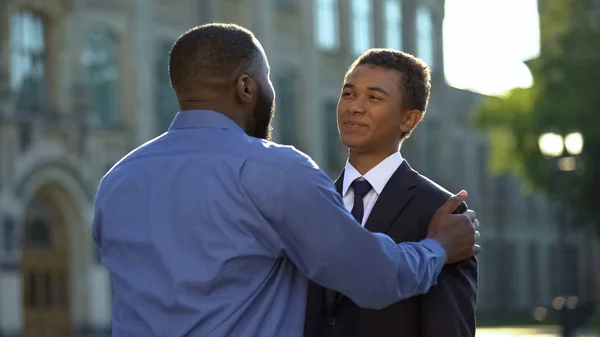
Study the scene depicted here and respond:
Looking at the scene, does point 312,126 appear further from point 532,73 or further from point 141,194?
point 141,194

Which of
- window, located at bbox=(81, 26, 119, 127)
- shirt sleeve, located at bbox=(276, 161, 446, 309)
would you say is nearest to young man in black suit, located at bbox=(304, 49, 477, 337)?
shirt sleeve, located at bbox=(276, 161, 446, 309)

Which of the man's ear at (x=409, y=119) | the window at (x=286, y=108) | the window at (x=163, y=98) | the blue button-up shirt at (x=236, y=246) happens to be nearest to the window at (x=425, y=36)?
the window at (x=286, y=108)

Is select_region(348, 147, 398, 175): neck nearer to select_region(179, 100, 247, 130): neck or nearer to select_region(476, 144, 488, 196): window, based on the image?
select_region(179, 100, 247, 130): neck

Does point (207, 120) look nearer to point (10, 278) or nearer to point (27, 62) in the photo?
point (10, 278)

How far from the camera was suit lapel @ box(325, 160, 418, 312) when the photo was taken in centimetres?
448

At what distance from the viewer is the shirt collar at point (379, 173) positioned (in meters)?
4.74

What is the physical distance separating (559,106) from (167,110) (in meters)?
10.5

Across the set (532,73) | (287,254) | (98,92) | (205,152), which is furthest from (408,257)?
(532,73)

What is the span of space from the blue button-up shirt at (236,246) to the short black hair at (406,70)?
3.38ft

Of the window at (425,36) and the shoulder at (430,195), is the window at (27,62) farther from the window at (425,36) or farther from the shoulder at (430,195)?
the shoulder at (430,195)

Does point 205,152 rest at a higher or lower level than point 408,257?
higher

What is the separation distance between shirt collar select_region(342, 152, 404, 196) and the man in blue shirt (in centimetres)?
78

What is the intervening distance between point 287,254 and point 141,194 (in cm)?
44

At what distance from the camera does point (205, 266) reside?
12.2 ft
